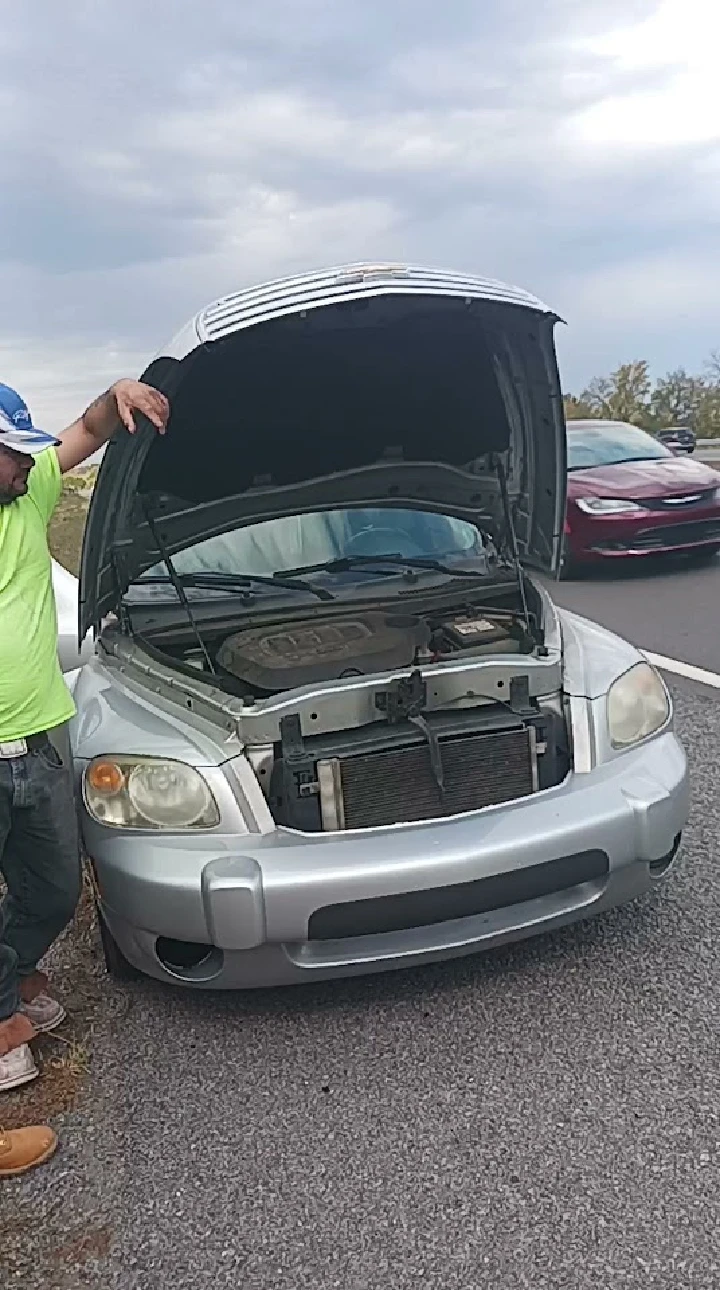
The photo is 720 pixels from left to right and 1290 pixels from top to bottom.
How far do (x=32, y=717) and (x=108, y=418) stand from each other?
0.87 m

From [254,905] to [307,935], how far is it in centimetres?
17

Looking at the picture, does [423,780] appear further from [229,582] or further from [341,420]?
[341,420]

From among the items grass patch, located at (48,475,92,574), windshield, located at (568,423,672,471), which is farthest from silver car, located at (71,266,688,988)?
grass patch, located at (48,475,92,574)

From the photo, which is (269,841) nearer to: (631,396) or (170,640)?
(170,640)

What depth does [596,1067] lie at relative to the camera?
2.84 meters

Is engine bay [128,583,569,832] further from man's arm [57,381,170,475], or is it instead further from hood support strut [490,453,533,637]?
man's arm [57,381,170,475]

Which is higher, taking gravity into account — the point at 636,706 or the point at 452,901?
the point at 636,706

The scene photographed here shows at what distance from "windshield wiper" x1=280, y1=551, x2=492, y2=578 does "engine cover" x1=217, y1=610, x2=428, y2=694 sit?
1.26 feet

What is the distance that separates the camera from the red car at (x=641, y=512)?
988 cm

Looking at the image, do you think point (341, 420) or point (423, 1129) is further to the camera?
point (341, 420)

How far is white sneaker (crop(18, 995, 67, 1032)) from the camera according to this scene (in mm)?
3232

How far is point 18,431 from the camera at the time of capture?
8.95ft

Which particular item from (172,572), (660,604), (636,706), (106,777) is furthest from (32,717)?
(660,604)

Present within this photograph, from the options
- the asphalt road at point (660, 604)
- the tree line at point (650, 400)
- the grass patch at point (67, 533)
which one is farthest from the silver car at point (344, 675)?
the tree line at point (650, 400)
